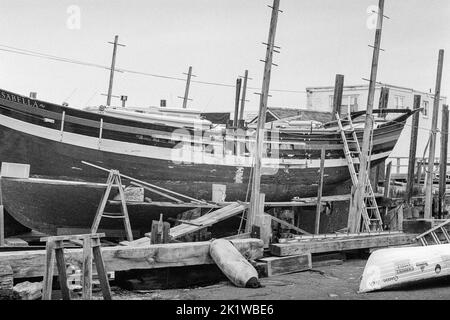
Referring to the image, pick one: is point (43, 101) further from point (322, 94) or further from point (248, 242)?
point (322, 94)

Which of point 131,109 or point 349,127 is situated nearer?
point 131,109

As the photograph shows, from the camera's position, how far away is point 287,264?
8055mm

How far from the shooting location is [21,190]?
11.1m

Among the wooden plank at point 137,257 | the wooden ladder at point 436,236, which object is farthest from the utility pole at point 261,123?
the wooden ladder at point 436,236

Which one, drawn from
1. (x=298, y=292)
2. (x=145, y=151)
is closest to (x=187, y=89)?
(x=145, y=151)

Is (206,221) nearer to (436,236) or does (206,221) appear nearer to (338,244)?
(338,244)

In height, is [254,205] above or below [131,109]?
below

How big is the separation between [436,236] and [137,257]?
6071 mm

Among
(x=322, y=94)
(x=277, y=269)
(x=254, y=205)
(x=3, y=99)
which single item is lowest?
(x=277, y=269)

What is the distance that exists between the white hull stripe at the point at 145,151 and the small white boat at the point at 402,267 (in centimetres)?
794

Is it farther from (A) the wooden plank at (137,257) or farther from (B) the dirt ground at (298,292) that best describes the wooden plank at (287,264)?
(A) the wooden plank at (137,257)

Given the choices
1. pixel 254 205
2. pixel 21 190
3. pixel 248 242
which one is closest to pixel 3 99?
pixel 21 190

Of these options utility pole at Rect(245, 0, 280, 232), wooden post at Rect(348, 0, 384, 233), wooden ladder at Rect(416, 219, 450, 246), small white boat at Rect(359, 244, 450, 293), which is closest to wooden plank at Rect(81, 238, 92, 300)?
small white boat at Rect(359, 244, 450, 293)
